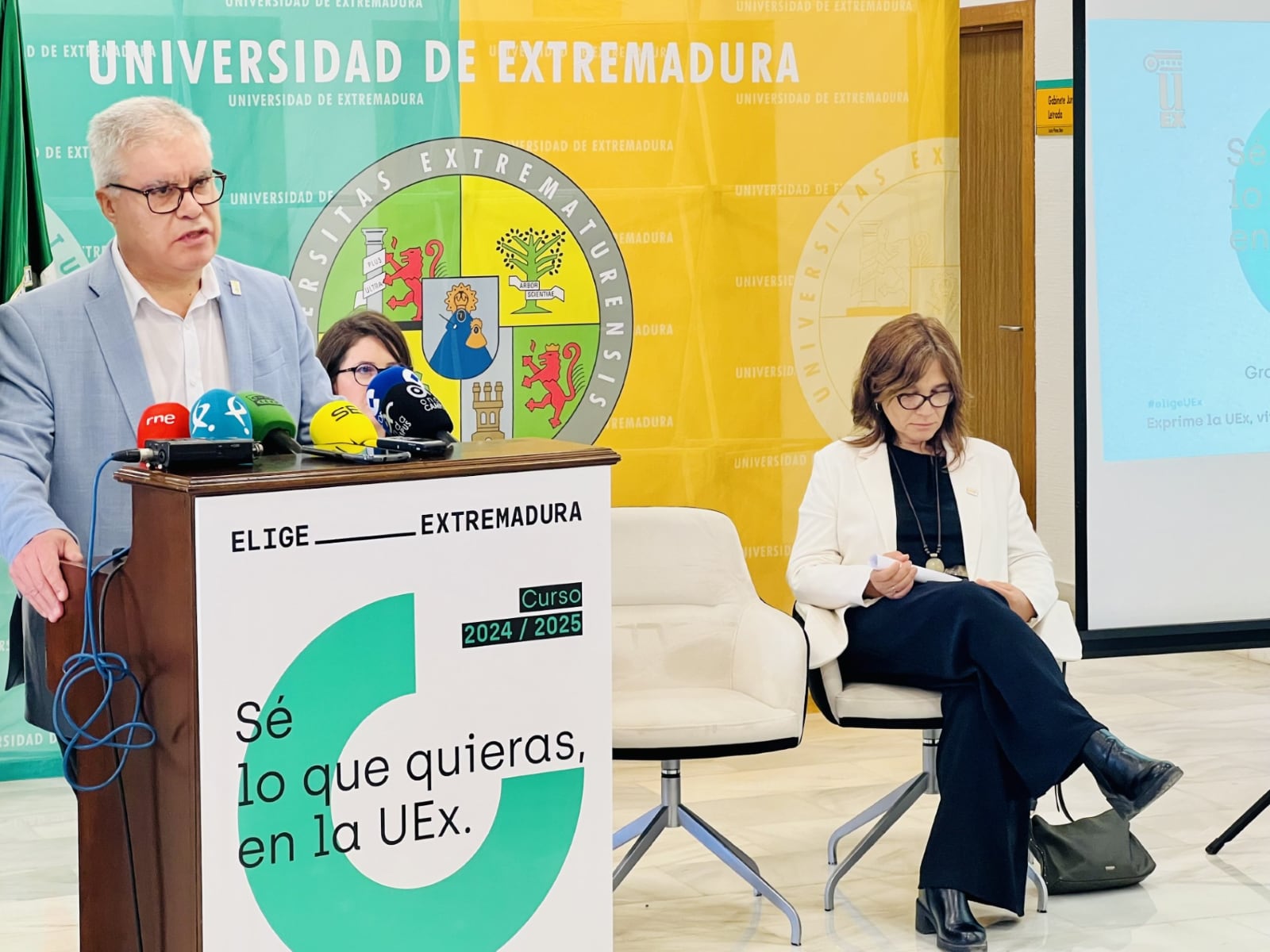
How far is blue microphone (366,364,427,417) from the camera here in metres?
2.34

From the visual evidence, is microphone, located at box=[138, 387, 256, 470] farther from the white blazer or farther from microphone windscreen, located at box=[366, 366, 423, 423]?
the white blazer

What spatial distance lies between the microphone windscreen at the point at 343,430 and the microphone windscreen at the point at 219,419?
0.14m

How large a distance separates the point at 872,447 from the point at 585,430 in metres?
1.36

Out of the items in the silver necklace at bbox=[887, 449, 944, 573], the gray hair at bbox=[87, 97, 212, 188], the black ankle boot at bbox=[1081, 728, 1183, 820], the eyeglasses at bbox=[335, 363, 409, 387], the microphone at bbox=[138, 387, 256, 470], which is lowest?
the black ankle boot at bbox=[1081, 728, 1183, 820]

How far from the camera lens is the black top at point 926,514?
357cm

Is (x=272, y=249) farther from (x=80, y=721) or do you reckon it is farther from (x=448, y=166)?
(x=80, y=721)

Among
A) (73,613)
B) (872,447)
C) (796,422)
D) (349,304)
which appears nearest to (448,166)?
(349,304)

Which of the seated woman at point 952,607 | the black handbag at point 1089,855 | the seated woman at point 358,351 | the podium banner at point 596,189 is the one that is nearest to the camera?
the seated woman at point 952,607

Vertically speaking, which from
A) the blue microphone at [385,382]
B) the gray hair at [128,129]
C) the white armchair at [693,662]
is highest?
the gray hair at [128,129]

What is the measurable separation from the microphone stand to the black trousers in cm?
75

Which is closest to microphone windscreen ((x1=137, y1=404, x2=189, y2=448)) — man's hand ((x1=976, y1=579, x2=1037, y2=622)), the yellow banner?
man's hand ((x1=976, y1=579, x2=1037, y2=622))

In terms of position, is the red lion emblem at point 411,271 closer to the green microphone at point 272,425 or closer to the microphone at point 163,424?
the green microphone at point 272,425

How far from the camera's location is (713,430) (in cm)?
488


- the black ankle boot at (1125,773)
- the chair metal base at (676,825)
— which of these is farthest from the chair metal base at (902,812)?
the black ankle boot at (1125,773)
